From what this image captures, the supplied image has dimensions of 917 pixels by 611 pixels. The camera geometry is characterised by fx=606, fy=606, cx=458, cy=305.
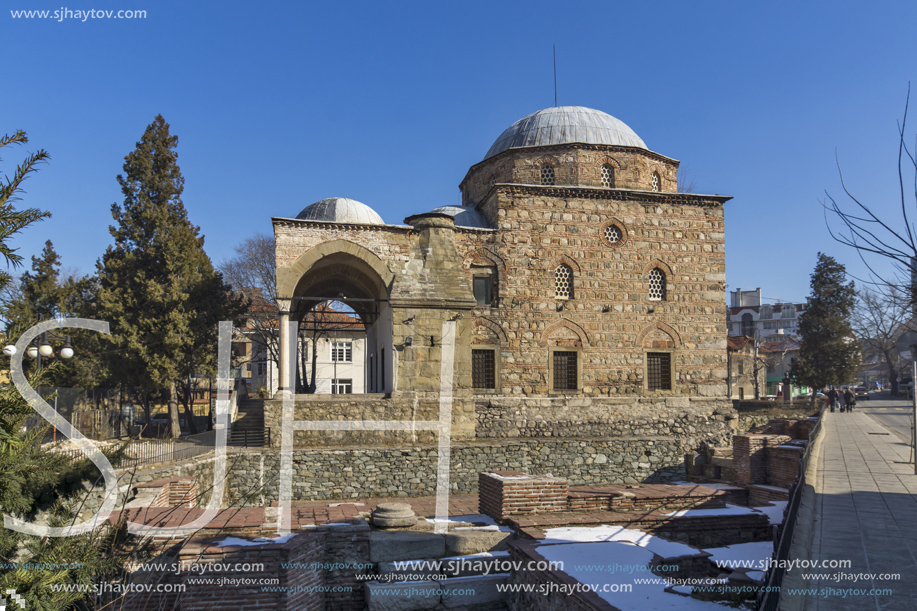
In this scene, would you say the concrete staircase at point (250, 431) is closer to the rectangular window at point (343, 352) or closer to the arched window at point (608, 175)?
the arched window at point (608, 175)

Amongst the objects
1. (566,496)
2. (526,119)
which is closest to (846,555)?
(566,496)

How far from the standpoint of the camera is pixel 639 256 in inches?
605

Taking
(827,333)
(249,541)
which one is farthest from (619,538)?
(827,333)

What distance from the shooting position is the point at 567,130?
17047 millimetres

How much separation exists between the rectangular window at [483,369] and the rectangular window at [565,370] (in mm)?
1584

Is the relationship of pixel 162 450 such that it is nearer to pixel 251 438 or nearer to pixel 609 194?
pixel 251 438

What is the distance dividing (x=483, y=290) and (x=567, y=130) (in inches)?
224

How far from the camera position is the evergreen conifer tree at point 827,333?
2697 centimetres

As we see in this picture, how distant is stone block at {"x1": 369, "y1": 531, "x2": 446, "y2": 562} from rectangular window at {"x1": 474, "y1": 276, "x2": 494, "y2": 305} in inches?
300

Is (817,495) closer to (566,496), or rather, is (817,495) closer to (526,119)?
(566,496)

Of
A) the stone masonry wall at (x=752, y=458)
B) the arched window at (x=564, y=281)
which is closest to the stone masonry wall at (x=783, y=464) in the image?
the stone masonry wall at (x=752, y=458)

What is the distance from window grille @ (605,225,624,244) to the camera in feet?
50.2

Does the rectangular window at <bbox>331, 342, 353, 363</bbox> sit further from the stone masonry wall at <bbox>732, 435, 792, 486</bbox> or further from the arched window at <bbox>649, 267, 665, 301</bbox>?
the stone masonry wall at <bbox>732, 435, 792, 486</bbox>

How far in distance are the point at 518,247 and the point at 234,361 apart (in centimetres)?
1324
